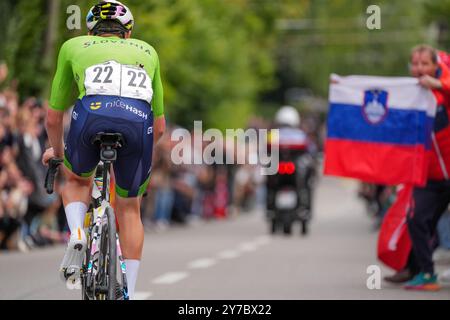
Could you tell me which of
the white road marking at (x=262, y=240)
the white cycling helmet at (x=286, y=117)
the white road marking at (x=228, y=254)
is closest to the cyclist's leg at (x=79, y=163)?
the white road marking at (x=228, y=254)

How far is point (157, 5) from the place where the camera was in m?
24.1

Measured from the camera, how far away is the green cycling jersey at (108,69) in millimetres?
8625

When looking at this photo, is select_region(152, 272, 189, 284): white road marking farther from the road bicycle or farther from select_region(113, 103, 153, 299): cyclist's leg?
the road bicycle

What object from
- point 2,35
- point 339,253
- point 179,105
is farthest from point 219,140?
point 339,253

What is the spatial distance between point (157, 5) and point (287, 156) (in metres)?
3.26

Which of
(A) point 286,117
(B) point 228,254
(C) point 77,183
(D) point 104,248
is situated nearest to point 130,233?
(C) point 77,183

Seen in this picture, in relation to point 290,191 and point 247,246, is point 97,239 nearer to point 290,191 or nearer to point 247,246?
point 247,246

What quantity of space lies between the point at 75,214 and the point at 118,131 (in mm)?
692

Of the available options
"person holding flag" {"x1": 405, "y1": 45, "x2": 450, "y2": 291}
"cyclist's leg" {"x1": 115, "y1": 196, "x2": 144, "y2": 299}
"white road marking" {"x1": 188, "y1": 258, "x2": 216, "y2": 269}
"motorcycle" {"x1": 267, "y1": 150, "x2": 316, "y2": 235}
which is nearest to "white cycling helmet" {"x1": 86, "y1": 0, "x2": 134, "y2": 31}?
"cyclist's leg" {"x1": 115, "y1": 196, "x2": 144, "y2": 299}

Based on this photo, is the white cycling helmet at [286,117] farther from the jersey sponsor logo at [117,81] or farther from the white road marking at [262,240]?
the jersey sponsor logo at [117,81]

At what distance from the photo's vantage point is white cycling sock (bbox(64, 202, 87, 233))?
8.92 metres

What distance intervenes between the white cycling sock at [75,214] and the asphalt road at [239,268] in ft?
8.64

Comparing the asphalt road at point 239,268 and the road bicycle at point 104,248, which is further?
the asphalt road at point 239,268
